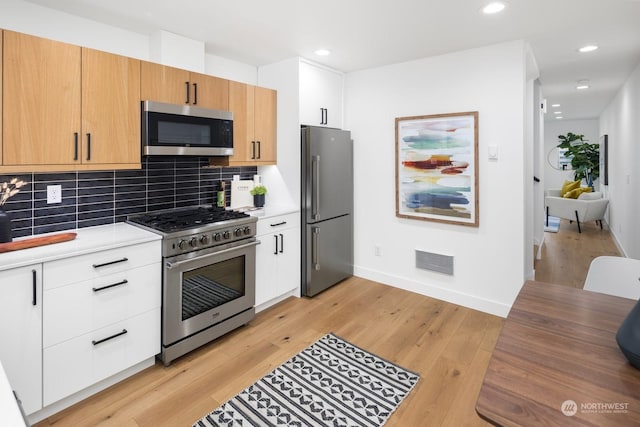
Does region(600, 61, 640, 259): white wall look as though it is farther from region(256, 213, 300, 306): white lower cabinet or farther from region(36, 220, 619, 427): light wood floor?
region(256, 213, 300, 306): white lower cabinet

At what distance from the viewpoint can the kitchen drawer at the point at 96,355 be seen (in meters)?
1.94

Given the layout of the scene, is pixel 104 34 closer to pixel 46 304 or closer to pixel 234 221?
pixel 234 221

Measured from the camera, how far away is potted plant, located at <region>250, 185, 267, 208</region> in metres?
3.66

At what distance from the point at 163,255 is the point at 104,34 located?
5.84ft

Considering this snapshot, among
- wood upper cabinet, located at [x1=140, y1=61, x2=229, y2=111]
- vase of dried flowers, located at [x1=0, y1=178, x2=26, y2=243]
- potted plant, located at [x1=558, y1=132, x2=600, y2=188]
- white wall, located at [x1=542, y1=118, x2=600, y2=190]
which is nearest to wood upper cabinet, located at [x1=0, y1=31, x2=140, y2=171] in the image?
wood upper cabinet, located at [x1=140, y1=61, x2=229, y2=111]

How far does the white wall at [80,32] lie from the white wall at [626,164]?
4815 mm

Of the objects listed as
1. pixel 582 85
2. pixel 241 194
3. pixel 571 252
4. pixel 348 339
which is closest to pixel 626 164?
pixel 582 85

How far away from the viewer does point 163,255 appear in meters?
2.38

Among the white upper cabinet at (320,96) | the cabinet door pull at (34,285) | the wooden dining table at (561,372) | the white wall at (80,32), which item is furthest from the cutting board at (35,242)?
the wooden dining table at (561,372)

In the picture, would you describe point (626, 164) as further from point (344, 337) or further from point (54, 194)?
point (54, 194)

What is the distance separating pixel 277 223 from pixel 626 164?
4.73 metres

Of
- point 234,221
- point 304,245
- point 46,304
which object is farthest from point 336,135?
point 46,304

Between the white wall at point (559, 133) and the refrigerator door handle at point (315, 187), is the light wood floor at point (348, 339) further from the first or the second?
the white wall at point (559, 133)

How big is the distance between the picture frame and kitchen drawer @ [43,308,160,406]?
105 inches
